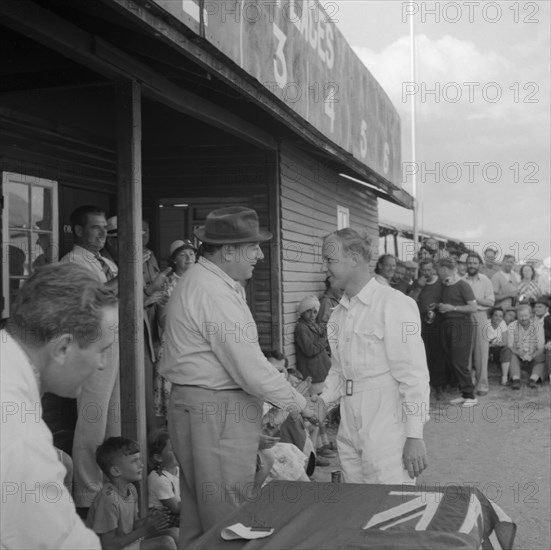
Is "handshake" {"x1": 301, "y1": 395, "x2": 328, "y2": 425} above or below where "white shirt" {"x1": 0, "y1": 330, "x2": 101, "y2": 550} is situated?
below

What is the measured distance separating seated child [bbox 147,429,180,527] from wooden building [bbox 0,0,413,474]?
25 cm

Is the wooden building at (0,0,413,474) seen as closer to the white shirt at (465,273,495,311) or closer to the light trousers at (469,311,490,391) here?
the white shirt at (465,273,495,311)

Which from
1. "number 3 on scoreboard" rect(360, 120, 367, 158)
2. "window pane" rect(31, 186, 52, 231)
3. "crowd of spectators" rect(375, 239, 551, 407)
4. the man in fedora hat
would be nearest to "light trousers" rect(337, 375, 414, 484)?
the man in fedora hat

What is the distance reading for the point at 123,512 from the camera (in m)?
4.35

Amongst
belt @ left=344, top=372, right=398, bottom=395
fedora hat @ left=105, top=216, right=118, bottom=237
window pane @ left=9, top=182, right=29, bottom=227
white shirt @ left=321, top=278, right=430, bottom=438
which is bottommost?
belt @ left=344, top=372, right=398, bottom=395

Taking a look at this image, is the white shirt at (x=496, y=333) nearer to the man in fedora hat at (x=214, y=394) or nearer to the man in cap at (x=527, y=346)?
the man in cap at (x=527, y=346)

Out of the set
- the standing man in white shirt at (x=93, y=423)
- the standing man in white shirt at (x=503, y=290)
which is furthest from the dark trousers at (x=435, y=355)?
the standing man in white shirt at (x=93, y=423)

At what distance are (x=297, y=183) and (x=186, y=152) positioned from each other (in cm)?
152

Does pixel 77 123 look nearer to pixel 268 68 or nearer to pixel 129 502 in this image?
pixel 268 68

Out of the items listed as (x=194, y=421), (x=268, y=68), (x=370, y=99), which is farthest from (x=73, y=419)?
(x=370, y=99)

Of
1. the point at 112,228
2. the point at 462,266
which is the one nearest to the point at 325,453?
the point at 112,228

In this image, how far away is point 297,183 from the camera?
361 inches

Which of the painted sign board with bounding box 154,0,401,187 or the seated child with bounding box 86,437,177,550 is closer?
the seated child with bounding box 86,437,177,550

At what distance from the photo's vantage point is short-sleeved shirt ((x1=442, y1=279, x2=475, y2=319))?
10.5 m
